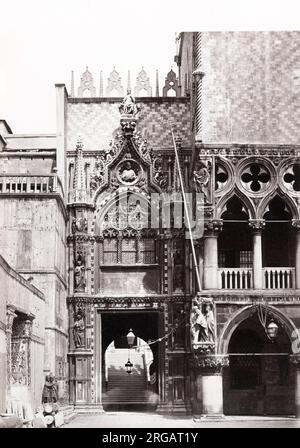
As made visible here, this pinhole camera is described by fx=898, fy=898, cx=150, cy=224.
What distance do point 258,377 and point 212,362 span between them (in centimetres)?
477

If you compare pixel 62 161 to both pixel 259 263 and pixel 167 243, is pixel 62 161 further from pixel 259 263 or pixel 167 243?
pixel 259 263

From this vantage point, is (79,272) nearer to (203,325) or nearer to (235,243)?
(235,243)

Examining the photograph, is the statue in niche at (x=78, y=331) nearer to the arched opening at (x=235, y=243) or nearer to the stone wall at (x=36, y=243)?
the stone wall at (x=36, y=243)

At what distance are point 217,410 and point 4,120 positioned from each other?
16.9 m

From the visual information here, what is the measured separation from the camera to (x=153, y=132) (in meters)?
37.1

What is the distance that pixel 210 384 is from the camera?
3109 cm

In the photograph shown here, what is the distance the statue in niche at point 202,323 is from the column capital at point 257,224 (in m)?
3.24

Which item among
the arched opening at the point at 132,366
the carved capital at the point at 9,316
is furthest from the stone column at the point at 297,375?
the carved capital at the point at 9,316

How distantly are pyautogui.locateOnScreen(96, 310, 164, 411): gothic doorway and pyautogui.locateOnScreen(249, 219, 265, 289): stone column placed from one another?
5575 mm

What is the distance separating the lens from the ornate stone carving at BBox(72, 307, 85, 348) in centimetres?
3522

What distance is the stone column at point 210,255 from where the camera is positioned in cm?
3169

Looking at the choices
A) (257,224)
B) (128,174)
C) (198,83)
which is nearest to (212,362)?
(257,224)

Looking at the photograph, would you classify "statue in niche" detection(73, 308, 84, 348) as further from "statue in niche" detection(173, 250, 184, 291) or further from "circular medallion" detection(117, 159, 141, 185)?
"circular medallion" detection(117, 159, 141, 185)

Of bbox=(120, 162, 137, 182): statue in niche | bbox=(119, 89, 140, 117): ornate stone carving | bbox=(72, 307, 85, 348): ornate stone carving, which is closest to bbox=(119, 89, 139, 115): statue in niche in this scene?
bbox=(119, 89, 140, 117): ornate stone carving
